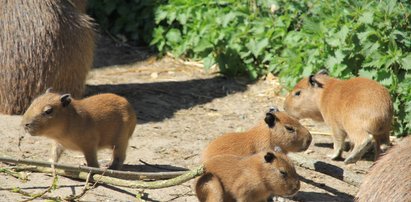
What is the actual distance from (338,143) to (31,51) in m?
2.89

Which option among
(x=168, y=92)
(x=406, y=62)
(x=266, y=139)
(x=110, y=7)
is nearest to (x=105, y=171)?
(x=266, y=139)

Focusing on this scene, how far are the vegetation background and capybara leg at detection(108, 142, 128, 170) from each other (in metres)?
2.66

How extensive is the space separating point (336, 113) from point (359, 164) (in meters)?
0.48

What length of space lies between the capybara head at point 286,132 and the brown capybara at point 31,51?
2.41m

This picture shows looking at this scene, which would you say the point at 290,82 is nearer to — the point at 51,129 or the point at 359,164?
the point at 359,164

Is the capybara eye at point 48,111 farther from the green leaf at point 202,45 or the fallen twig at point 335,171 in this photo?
Result: the green leaf at point 202,45

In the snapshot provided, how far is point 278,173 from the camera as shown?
5.63 metres

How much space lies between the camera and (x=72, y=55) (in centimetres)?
807

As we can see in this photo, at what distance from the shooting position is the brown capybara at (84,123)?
6.05 metres

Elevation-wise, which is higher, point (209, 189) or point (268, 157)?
point (268, 157)

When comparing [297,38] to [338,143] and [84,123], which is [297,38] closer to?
[338,143]

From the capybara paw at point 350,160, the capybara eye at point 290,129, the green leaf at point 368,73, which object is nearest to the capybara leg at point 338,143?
the capybara paw at point 350,160

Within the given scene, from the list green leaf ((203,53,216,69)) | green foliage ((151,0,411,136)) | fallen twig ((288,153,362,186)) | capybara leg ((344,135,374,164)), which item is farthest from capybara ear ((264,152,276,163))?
green leaf ((203,53,216,69))

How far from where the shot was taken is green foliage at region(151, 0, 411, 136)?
314 inches
